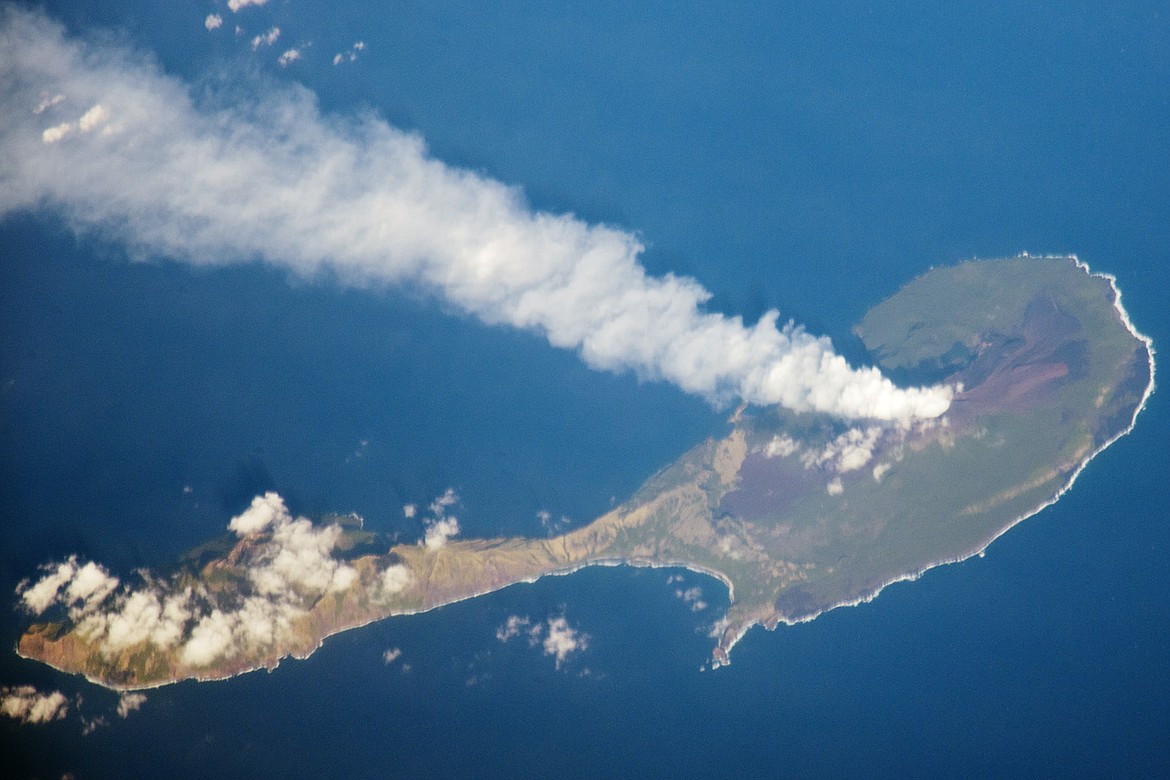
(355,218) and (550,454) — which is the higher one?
(355,218)

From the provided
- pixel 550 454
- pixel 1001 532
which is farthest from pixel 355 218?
pixel 1001 532

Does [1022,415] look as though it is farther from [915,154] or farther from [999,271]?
[915,154]

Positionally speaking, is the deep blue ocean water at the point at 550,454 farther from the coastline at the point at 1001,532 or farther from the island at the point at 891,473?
the island at the point at 891,473

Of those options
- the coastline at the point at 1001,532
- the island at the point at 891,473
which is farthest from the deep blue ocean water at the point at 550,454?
the island at the point at 891,473

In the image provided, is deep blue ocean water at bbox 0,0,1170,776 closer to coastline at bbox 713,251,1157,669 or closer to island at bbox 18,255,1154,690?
coastline at bbox 713,251,1157,669

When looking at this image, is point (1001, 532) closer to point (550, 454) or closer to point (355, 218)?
point (550, 454)

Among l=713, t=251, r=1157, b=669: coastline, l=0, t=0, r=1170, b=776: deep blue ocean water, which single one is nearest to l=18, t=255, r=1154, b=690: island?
l=713, t=251, r=1157, b=669: coastline

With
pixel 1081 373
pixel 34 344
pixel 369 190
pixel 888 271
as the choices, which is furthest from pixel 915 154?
pixel 34 344
